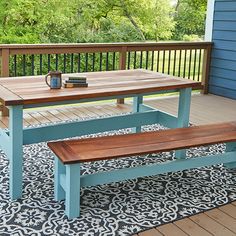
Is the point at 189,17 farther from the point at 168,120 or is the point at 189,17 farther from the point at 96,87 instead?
the point at 96,87

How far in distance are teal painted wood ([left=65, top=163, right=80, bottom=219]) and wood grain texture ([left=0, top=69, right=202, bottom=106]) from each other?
0.54 metres

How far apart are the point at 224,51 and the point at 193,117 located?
6.36 ft

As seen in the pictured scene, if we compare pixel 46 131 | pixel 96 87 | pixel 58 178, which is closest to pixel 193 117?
pixel 96 87

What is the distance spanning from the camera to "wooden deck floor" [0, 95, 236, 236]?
2.48 m

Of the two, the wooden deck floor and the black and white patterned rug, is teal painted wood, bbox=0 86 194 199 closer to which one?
the black and white patterned rug

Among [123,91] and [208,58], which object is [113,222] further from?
[208,58]

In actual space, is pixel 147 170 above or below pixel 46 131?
below

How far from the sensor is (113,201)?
2.85 m

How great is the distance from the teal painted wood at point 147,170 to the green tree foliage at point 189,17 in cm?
1074

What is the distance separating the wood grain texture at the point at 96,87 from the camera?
2.78 m

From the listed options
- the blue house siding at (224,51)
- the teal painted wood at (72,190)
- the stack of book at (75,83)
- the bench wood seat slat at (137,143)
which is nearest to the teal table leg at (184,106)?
the bench wood seat slat at (137,143)

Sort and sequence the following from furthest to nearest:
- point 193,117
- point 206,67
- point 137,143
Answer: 1. point 206,67
2. point 193,117
3. point 137,143

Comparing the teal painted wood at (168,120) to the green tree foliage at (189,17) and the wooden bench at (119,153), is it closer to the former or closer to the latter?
the wooden bench at (119,153)

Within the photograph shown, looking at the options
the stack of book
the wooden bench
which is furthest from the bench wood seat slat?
the stack of book
